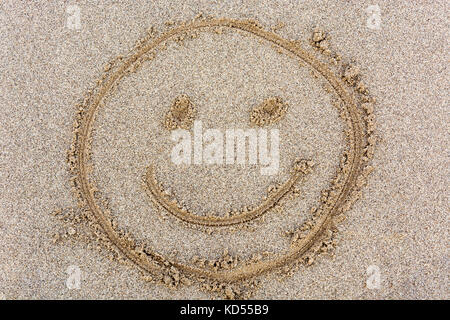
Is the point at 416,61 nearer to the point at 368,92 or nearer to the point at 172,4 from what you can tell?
the point at 368,92

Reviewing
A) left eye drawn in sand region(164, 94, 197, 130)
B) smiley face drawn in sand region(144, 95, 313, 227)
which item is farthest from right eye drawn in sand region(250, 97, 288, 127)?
left eye drawn in sand region(164, 94, 197, 130)

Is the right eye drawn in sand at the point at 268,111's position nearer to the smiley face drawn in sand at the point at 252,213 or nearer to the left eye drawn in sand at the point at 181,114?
the smiley face drawn in sand at the point at 252,213

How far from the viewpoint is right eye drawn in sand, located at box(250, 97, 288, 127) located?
264 centimetres

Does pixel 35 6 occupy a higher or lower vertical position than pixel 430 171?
higher

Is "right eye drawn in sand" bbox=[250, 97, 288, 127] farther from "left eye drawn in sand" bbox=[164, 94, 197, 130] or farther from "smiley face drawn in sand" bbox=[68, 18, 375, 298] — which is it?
"left eye drawn in sand" bbox=[164, 94, 197, 130]

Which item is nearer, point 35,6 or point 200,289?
point 200,289

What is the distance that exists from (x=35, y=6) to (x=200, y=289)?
226cm

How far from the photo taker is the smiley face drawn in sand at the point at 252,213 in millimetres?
2537

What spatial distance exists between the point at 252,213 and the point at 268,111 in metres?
0.69

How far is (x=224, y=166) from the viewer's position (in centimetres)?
264

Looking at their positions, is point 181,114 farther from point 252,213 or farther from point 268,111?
point 252,213

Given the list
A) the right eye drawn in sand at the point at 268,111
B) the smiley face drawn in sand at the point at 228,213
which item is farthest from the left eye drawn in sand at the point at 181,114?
the right eye drawn in sand at the point at 268,111
